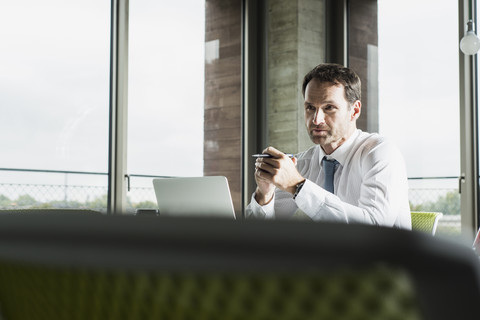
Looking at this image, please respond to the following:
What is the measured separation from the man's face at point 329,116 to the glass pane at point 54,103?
100.0 inches

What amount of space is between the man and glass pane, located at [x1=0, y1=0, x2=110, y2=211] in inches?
92.1

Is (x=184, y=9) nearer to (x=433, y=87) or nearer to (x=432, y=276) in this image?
(x=433, y=87)

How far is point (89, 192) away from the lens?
14.7 ft

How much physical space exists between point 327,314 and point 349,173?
217cm

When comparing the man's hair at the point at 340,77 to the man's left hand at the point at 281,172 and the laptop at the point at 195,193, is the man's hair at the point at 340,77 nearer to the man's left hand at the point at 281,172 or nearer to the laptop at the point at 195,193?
the man's left hand at the point at 281,172

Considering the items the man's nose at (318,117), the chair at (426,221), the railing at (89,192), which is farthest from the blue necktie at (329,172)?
the railing at (89,192)

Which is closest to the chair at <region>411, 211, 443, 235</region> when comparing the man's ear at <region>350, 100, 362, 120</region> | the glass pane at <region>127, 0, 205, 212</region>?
the man's ear at <region>350, 100, 362, 120</region>

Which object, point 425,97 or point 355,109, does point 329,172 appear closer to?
point 355,109

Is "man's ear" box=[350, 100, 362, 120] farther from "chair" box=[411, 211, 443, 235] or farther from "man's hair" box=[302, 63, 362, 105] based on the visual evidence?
"chair" box=[411, 211, 443, 235]

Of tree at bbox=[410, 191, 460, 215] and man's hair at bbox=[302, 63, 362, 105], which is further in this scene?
tree at bbox=[410, 191, 460, 215]

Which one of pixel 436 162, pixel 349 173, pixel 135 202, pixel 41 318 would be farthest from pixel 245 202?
pixel 41 318

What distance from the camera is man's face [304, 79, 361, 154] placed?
2.43 metres

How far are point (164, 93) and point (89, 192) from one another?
44.7 inches

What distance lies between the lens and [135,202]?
4746mm
